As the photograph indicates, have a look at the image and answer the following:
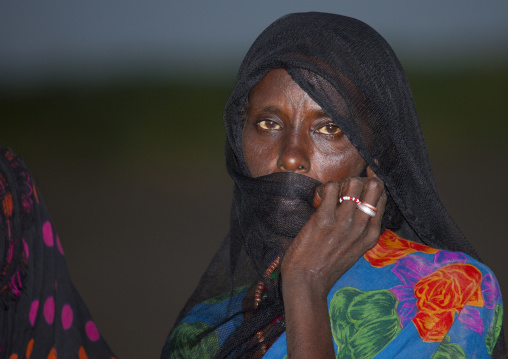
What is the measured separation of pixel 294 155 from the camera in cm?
199

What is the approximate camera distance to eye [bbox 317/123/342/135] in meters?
2.02

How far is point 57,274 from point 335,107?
46.0 inches

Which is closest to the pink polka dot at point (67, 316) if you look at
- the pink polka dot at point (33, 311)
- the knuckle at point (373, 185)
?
the pink polka dot at point (33, 311)

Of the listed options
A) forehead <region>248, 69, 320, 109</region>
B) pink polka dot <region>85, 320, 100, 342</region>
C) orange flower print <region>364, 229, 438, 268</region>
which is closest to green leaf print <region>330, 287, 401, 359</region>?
orange flower print <region>364, 229, 438, 268</region>

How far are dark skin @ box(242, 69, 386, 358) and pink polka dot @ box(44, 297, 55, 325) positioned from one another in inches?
33.6

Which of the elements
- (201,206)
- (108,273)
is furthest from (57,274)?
(201,206)

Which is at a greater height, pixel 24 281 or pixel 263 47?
pixel 263 47

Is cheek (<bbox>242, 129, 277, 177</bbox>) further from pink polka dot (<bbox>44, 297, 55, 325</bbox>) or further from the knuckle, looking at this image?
pink polka dot (<bbox>44, 297, 55, 325</bbox>)

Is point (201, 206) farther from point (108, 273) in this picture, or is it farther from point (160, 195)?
point (108, 273)

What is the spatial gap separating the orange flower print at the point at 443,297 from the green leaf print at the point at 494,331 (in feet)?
0.22

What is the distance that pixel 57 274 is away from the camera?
7.93ft

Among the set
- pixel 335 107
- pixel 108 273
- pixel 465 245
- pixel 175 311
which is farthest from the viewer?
pixel 108 273

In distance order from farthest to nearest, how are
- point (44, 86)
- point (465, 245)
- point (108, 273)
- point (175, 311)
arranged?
point (44, 86), point (108, 273), point (175, 311), point (465, 245)

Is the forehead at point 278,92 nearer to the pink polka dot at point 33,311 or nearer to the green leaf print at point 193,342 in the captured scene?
the green leaf print at point 193,342
